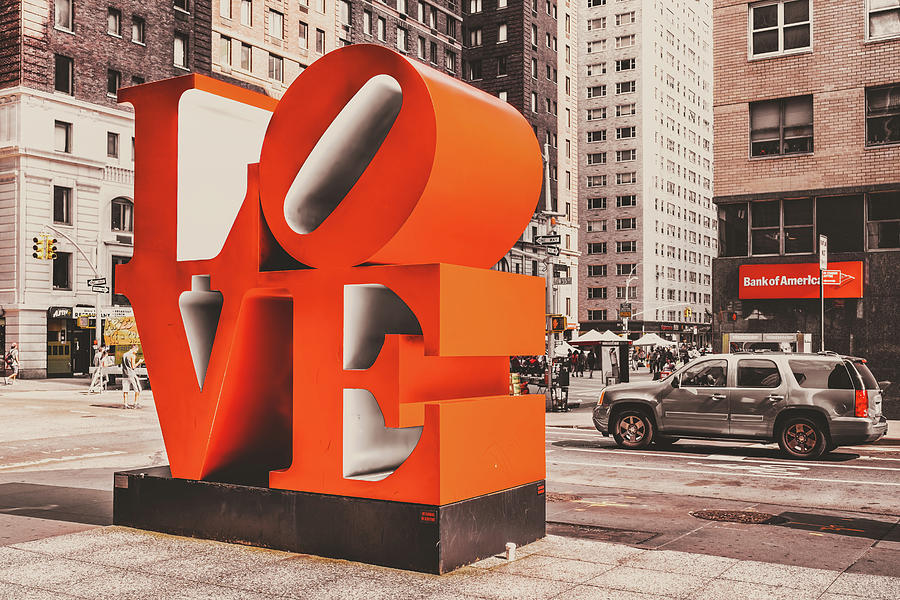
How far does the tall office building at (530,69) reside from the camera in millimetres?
75500

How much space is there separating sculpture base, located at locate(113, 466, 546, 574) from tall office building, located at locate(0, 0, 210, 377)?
36.7m

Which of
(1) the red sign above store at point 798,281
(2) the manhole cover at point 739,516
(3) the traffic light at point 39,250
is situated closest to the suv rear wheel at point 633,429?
(2) the manhole cover at point 739,516

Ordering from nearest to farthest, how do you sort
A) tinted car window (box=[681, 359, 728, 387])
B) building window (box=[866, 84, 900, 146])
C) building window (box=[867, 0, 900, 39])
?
tinted car window (box=[681, 359, 728, 387]) → building window (box=[866, 84, 900, 146]) → building window (box=[867, 0, 900, 39])

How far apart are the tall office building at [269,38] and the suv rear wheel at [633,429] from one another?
43.8 meters

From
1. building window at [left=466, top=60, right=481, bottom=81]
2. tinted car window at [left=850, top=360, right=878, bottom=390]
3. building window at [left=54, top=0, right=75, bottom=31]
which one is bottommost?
tinted car window at [left=850, top=360, right=878, bottom=390]

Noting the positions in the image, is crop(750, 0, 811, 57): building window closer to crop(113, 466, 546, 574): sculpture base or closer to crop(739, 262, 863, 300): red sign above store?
crop(739, 262, 863, 300): red sign above store

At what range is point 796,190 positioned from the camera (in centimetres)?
2488

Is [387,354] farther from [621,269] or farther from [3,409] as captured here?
[621,269]

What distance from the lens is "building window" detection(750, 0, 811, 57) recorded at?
25141 mm

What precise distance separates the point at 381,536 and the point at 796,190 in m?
21.2

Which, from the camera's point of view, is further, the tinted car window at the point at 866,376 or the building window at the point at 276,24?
the building window at the point at 276,24

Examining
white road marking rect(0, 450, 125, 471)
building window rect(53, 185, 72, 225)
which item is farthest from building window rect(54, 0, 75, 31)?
white road marking rect(0, 450, 125, 471)

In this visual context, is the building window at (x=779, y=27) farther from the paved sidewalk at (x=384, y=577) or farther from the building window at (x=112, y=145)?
the building window at (x=112, y=145)

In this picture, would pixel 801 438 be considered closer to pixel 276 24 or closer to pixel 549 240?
pixel 549 240
